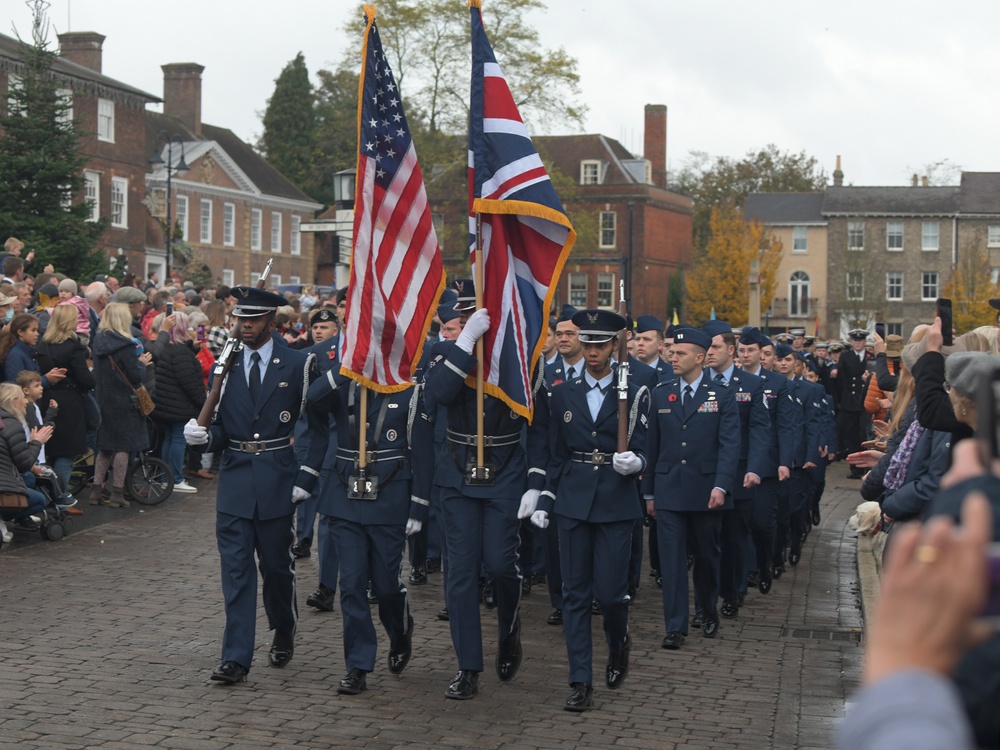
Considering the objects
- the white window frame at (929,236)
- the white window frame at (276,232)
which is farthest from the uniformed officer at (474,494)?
the white window frame at (929,236)

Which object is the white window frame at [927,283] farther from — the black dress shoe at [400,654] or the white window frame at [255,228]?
the black dress shoe at [400,654]

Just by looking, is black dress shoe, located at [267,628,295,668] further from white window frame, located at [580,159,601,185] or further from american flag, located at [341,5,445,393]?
white window frame, located at [580,159,601,185]

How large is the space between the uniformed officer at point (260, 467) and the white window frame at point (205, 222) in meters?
59.1

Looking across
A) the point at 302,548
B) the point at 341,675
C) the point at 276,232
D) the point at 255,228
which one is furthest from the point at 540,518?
the point at 276,232

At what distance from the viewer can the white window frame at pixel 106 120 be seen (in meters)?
52.5

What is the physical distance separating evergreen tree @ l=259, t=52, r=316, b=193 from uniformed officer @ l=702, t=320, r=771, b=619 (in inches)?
2913

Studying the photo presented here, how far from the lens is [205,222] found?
66.6 m

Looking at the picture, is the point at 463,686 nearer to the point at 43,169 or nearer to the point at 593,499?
the point at 593,499

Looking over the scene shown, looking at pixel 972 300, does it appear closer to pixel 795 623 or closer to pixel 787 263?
pixel 787 263

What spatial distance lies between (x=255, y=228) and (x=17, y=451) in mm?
60380

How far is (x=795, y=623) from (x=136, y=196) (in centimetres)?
4829

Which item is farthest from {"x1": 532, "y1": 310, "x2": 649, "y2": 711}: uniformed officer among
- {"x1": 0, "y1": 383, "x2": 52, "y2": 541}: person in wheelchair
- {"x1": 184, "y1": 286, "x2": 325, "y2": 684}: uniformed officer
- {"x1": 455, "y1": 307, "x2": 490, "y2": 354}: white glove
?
{"x1": 0, "y1": 383, "x2": 52, "y2": 541}: person in wheelchair

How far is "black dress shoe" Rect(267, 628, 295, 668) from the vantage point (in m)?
8.44

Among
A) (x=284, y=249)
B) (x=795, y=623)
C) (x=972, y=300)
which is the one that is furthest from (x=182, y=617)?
(x=284, y=249)
